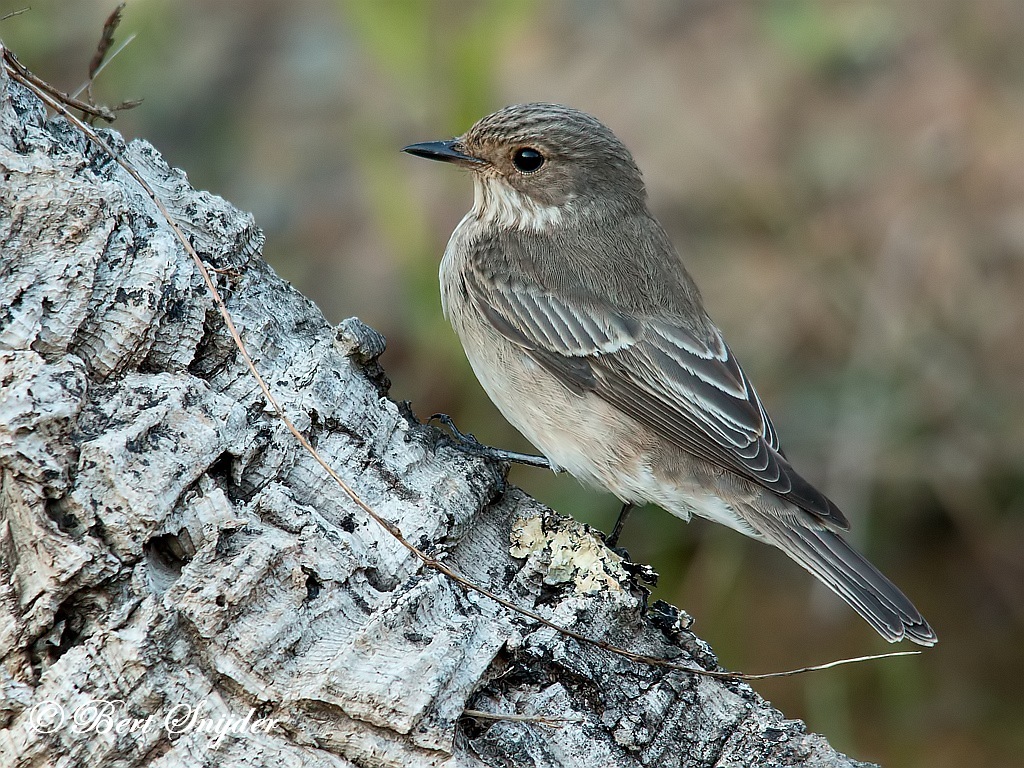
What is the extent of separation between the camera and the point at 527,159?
5.12m

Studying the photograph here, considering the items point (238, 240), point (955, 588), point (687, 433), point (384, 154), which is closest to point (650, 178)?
point (384, 154)

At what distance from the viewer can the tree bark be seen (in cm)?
254

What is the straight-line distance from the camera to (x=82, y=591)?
101 inches

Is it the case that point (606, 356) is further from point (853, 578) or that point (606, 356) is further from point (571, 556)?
point (571, 556)

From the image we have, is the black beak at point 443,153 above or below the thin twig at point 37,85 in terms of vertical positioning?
above

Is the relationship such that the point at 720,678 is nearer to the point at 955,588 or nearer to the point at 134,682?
the point at 134,682

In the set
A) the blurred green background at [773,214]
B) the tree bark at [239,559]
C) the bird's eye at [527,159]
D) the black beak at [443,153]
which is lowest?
the tree bark at [239,559]

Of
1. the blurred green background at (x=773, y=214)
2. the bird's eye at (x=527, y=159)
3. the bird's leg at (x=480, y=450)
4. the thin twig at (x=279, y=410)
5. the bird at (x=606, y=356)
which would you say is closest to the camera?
the thin twig at (x=279, y=410)

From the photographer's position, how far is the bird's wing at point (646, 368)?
14.9 ft

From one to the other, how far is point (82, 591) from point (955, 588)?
6.09 metres

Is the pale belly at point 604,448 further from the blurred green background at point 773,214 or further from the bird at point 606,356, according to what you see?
the blurred green background at point 773,214

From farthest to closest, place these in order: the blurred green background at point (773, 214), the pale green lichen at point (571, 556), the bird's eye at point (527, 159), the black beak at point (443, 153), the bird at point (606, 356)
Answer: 1. the blurred green background at point (773, 214)
2. the bird's eye at point (527, 159)
3. the black beak at point (443, 153)
4. the bird at point (606, 356)
5. the pale green lichen at point (571, 556)

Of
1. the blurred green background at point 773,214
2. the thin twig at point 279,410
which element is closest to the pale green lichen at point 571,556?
the thin twig at point 279,410

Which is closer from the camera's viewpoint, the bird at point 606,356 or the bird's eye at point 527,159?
the bird at point 606,356
